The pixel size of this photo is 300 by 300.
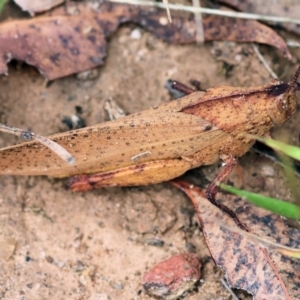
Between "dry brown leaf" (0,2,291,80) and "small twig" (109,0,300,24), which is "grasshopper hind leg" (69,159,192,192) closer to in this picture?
"dry brown leaf" (0,2,291,80)

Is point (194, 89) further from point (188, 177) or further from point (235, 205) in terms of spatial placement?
point (235, 205)

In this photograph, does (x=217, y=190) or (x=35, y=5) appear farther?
(x=35, y=5)

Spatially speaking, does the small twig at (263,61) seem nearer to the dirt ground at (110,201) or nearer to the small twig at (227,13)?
the dirt ground at (110,201)

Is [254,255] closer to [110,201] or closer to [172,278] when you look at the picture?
[172,278]

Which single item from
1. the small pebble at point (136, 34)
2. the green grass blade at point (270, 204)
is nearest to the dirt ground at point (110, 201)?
the small pebble at point (136, 34)

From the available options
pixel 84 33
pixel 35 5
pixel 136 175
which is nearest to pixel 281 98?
pixel 136 175

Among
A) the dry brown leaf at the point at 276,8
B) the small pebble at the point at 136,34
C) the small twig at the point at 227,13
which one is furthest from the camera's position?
the small pebble at the point at 136,34
